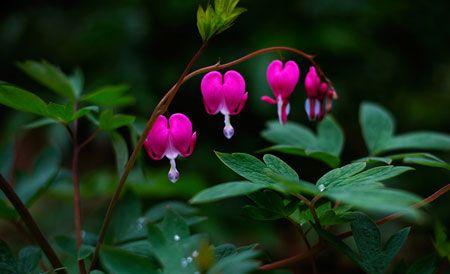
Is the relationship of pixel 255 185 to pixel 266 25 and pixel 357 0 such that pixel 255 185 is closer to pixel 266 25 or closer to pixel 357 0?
pixel 266 25

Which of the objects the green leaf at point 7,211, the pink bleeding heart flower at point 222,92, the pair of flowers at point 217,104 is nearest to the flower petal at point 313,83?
the pair of flowers at point 217,104

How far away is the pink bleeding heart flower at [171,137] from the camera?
1.06 m

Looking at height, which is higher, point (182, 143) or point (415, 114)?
point (182, 143)

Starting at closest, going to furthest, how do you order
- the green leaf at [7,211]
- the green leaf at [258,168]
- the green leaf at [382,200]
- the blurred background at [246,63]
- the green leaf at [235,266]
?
1. the green leaf at [382,200]
2. the green leaf at [235,266]
3. the green leaf at [258,168]
4. the green leaf at [7,211]
5. the blurred background at [246,63]

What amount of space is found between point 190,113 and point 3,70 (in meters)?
1.14

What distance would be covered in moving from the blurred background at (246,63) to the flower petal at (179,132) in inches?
55.3

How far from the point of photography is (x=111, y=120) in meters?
1.13

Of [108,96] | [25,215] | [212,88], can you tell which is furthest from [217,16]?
[25,215]

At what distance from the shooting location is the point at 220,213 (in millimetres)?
2592

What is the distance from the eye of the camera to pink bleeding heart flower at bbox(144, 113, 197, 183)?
41.9 inches

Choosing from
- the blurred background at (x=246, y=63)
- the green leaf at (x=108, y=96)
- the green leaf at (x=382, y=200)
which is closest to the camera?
the green leaf at (x=382, y=200)

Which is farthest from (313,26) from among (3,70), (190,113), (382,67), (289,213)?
(289,213)

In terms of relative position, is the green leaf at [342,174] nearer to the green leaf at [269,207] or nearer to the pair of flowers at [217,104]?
the green leaf at [269,207]

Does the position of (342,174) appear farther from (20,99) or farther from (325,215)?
(20,99)
